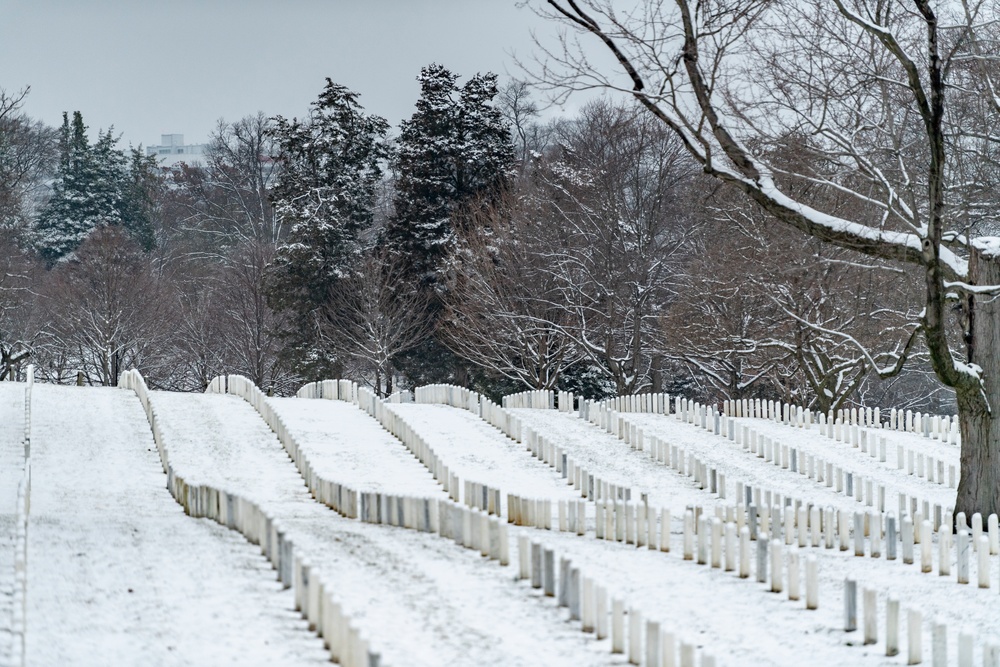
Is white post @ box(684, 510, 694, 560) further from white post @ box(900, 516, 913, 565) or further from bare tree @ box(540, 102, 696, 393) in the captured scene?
bare tree @ box(540, 102, 696, 393)

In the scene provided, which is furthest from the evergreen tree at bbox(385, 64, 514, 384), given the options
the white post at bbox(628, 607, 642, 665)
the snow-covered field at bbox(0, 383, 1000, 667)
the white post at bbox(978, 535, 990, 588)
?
the white post at bbox(628, 607, 642, 665)

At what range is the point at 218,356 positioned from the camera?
5269 cm

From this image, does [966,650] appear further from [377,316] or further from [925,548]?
[377,316]

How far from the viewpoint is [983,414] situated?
14.7 metres

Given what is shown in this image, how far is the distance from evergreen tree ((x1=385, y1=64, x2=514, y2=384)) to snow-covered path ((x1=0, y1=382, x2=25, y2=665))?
19.0 m

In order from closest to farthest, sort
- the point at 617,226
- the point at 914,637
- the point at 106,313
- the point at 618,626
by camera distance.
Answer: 1. the point at 618,626
2. the point at 914,637
3. the point at 617,226
4. the point at 106,313

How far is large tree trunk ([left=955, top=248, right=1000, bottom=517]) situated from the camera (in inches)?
572

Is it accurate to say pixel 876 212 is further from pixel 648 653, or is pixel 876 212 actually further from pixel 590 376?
pixel 648 653

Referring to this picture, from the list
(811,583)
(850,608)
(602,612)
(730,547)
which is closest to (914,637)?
(850,608)

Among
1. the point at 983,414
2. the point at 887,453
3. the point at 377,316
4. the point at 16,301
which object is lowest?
the point at 887,453

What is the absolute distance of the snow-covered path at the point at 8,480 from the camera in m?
8.44

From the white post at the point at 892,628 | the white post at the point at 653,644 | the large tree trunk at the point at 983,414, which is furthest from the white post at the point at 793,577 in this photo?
the large tree trunk at the point at 983,414

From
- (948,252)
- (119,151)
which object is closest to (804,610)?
(948,252)

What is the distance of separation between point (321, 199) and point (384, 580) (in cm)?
3870
